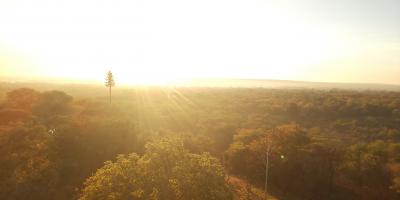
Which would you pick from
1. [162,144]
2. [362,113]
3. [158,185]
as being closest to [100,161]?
[162,144]

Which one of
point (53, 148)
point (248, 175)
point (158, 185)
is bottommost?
point (248, 175)

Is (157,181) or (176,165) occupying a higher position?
(176,165)

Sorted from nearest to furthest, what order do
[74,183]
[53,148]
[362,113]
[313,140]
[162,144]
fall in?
[162,144] → [74,183] → [53,148] → [313,140] → [362,113]

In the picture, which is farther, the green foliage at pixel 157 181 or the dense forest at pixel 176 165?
the dense forest at pixel 176 165

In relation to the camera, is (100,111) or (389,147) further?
(100,111)

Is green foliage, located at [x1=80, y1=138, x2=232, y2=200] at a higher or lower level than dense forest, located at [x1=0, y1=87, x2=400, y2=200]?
higher

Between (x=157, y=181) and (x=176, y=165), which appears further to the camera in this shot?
(x=176, y=165)

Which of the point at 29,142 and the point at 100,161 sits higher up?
the point at 29,142

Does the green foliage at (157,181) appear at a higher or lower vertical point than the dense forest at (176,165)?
higher

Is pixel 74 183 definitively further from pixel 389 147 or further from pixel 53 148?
pixel 389 147

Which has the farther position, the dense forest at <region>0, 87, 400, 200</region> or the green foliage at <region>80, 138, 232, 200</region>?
the dense forest at <region>0, 87, 400, 200</region>

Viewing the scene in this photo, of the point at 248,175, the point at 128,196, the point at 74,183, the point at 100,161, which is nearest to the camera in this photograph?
the point at 128,196
